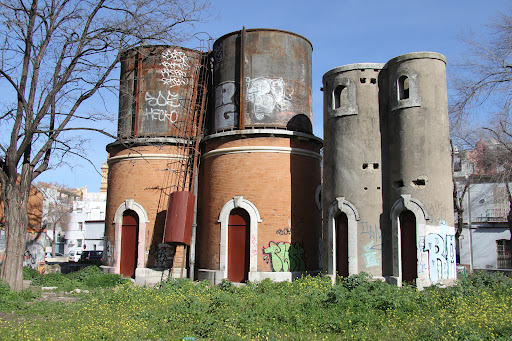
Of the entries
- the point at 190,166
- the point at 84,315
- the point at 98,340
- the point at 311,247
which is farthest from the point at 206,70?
the point at 98,340

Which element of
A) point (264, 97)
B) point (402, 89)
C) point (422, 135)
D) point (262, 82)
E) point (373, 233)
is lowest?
point (373, 233)

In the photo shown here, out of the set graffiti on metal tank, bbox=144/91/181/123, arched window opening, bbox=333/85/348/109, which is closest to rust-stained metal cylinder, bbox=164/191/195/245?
graffiti on metal tank, bbox=144/91/181/123

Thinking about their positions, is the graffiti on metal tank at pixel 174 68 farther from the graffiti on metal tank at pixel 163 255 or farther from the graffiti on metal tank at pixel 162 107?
the graffiti on metal tank at pixel 163 255

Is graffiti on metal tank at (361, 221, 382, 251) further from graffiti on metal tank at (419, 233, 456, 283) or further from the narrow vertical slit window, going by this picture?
the narrow vertical slit window

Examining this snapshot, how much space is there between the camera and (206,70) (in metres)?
24.6

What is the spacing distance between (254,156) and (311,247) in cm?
486

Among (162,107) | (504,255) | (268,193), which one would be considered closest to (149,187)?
(162,107)

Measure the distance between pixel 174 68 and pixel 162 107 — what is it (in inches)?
84.1

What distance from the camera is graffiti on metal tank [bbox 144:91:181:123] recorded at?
23.9 m

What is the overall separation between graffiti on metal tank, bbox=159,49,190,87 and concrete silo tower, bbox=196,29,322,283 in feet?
7.29

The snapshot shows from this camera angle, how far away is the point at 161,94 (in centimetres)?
2397

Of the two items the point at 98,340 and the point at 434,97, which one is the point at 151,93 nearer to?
the point at 434,97

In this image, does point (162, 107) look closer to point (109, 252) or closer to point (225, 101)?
point (225, 101)

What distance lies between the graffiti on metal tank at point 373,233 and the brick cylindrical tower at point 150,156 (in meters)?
9.31
